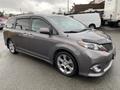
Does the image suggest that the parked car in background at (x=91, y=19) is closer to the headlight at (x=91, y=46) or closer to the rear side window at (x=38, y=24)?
the rear side window at (x=38, y=24)

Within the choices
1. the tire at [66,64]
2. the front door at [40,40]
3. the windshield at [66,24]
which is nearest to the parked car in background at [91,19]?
the windshield at [66,24]

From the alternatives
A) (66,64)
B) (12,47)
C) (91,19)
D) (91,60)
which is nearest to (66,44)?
(66,64)

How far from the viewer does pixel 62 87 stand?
3398mm

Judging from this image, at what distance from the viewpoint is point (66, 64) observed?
12.9 feet

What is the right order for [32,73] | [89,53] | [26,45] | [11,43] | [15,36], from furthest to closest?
[11,43] → [15,36] → [26,45] → [32,73] → [89,53]

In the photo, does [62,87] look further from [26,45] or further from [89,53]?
[26,45]

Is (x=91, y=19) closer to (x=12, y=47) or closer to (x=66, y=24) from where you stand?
(x=12, y=47)

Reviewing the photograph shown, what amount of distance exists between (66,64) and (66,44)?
60cm

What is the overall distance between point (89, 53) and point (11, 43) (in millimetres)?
3945

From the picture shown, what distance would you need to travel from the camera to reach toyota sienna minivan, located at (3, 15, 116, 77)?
3.41m

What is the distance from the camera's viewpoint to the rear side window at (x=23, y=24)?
5.04 m

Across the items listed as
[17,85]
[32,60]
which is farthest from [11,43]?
[17,85]

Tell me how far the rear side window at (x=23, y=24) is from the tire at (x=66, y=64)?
1.74m

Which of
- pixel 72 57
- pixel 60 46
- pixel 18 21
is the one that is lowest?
pixel 72 57
